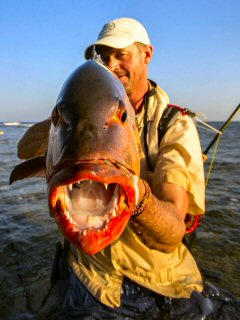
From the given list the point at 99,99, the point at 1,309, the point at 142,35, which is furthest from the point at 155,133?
the point at 1,309

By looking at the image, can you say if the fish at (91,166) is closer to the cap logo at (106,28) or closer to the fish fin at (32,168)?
the fish fin at (32,168)

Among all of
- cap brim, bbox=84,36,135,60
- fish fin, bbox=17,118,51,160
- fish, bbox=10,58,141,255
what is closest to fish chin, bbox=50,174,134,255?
fish, bbox=10,58,141,255

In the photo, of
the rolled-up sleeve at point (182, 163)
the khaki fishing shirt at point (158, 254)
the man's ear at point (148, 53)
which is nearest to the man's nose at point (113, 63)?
the man's ear at point (148, 53)

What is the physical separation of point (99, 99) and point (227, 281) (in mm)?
3389

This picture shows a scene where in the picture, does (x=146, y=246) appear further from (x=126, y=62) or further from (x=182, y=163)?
(x=126, y=62)

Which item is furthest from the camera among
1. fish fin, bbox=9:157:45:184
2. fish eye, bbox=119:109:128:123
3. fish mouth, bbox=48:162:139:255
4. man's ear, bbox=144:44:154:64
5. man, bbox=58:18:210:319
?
man's ear, bbox=144:44:154:64

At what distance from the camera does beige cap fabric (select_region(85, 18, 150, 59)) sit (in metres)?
2.87

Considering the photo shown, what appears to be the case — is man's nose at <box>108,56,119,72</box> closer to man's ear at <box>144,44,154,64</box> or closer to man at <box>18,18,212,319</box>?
man at <box>18,18,212,319</box>

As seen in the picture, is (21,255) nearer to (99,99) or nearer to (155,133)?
(155,133)

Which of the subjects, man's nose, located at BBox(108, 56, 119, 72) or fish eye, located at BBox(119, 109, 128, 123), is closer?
fish eye, located at BBox(119, 109, 128, 123)

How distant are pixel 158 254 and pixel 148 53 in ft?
5.64

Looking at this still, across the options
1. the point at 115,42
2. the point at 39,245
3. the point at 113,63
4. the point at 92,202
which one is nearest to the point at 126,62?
the point at 113,63

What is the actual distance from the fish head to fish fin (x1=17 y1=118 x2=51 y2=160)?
81cm

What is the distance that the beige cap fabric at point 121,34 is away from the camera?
113 inches
